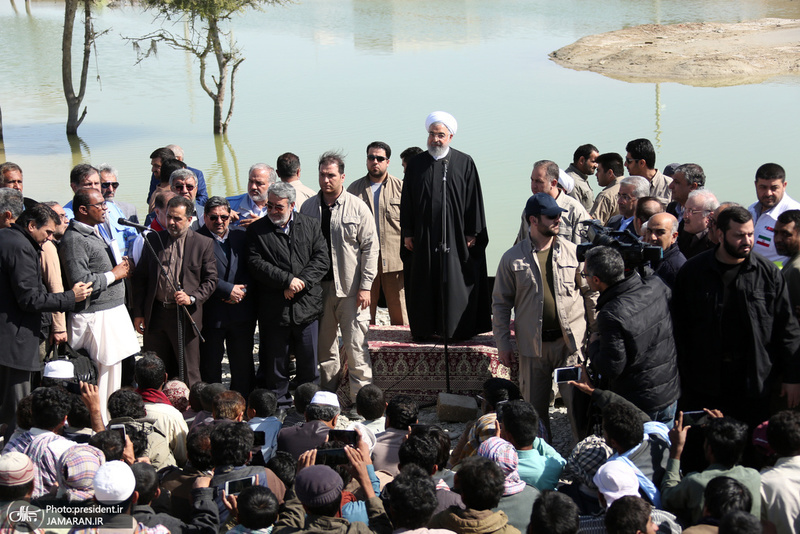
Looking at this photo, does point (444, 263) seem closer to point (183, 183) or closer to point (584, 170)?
point (183, 183)

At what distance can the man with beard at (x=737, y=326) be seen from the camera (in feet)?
15.4

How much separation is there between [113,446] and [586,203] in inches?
216

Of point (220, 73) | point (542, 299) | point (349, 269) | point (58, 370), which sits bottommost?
point (58, 370)

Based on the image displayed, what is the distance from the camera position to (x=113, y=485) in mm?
3451

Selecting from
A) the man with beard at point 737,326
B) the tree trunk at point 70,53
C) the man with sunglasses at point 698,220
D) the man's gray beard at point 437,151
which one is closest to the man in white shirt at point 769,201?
the man with sunglasses at point 698,220

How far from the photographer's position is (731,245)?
4.68 metres

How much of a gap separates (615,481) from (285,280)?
10.4 ft

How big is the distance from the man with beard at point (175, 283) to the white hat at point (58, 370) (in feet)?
3.29

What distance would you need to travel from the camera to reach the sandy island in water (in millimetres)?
24750

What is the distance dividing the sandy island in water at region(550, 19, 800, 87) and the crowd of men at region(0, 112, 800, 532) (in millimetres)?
19050

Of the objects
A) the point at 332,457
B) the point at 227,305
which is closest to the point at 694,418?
the point at 332,457

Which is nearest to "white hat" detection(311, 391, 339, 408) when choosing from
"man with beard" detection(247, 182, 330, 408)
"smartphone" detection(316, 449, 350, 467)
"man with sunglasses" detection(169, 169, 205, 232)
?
"smartphone" detection(316, 449, 350, 467)

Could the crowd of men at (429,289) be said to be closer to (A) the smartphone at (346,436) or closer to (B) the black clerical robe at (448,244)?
(B) the black clerical robe at (448,244)

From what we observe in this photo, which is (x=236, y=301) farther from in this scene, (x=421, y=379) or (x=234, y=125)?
(x=234, y=125)
